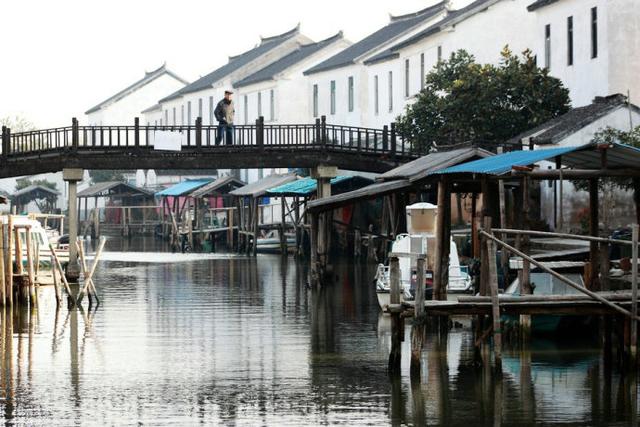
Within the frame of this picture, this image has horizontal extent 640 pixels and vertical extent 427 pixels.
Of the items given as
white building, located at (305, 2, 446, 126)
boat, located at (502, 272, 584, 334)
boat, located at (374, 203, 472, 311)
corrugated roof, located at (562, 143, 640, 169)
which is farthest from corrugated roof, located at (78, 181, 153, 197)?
corrugated roof, located at (562, 143, 640, 169)

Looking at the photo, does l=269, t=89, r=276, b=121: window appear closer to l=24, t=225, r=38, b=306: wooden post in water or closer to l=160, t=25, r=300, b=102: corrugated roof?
l=160, t=25, r=300, b=102: corrugated roof

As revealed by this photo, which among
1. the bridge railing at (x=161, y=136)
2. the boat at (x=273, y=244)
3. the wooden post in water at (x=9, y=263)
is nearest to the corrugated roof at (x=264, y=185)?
the boat at (x=273, y=244)

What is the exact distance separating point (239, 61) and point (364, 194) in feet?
195

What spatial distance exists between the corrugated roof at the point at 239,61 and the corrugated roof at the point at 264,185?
18.9 m

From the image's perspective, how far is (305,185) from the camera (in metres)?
62.3

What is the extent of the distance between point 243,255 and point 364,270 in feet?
51.5

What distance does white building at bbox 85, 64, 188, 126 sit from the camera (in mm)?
113000


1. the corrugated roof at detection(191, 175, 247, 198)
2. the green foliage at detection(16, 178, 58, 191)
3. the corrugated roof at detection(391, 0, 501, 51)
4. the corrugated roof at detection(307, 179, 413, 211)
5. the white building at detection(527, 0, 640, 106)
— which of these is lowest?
the corrugated roof at detection(307, 179, 413, 211)

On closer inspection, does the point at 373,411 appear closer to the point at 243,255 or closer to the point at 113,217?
the point at 243,255

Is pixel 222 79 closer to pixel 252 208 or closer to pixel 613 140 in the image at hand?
pixel 252 208

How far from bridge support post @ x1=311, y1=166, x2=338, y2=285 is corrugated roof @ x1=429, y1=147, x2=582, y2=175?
13036 mm

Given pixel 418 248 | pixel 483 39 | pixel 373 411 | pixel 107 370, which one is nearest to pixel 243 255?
pixel 483 39

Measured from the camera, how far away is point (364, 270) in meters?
50.5

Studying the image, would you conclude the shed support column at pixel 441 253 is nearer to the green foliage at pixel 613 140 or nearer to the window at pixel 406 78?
the green foliage at pixel 613 140
